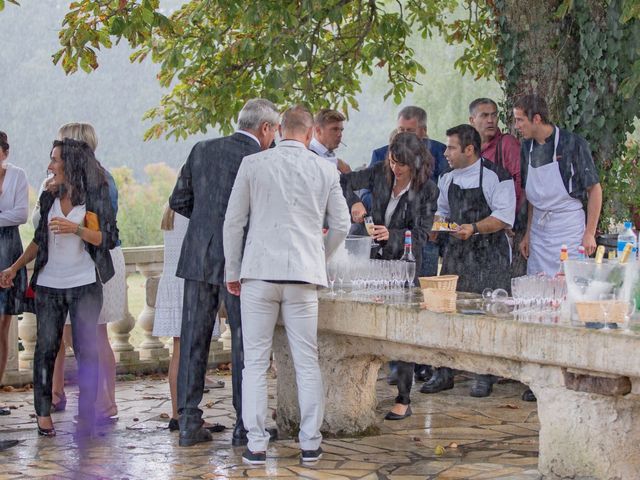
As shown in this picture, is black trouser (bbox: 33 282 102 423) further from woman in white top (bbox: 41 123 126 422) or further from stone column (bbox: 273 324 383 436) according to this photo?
stone column (bbox: 273 324 383 436)

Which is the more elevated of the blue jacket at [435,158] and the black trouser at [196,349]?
the blue jacket at [435,158]

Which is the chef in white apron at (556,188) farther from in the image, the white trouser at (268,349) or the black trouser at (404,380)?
the white trouser at (268,349)

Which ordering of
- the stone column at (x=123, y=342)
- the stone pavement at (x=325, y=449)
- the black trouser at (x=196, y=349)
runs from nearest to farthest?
1. the stone pavement at (x=325, y=449)
2. the black trouser at (x=196, y=349)
3. the stone column at (x=123, y=342)

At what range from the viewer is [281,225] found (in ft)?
19.9

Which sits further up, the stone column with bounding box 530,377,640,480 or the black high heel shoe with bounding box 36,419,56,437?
the stone column with bounding box 530,377,640,480

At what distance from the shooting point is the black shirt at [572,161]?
7848mm

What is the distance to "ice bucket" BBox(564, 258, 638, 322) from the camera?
5.46 meters

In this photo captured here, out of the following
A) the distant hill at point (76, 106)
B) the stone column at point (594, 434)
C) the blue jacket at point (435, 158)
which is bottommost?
the stone column at point (594, 434)

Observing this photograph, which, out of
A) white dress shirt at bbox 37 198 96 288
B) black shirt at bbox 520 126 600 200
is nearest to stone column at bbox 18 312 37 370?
white dress shirt at bbox 37 198 96 288

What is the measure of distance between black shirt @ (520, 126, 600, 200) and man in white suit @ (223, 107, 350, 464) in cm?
212

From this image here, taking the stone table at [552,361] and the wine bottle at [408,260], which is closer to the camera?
the stone table at [552,361]

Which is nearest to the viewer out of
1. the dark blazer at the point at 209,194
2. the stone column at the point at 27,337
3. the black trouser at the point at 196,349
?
the dark blazer at the point at 209,194

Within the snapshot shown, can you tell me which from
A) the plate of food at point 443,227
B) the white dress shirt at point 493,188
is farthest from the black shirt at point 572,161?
the plate of food at point 443,227

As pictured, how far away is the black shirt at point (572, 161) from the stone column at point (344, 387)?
1.89 metres
